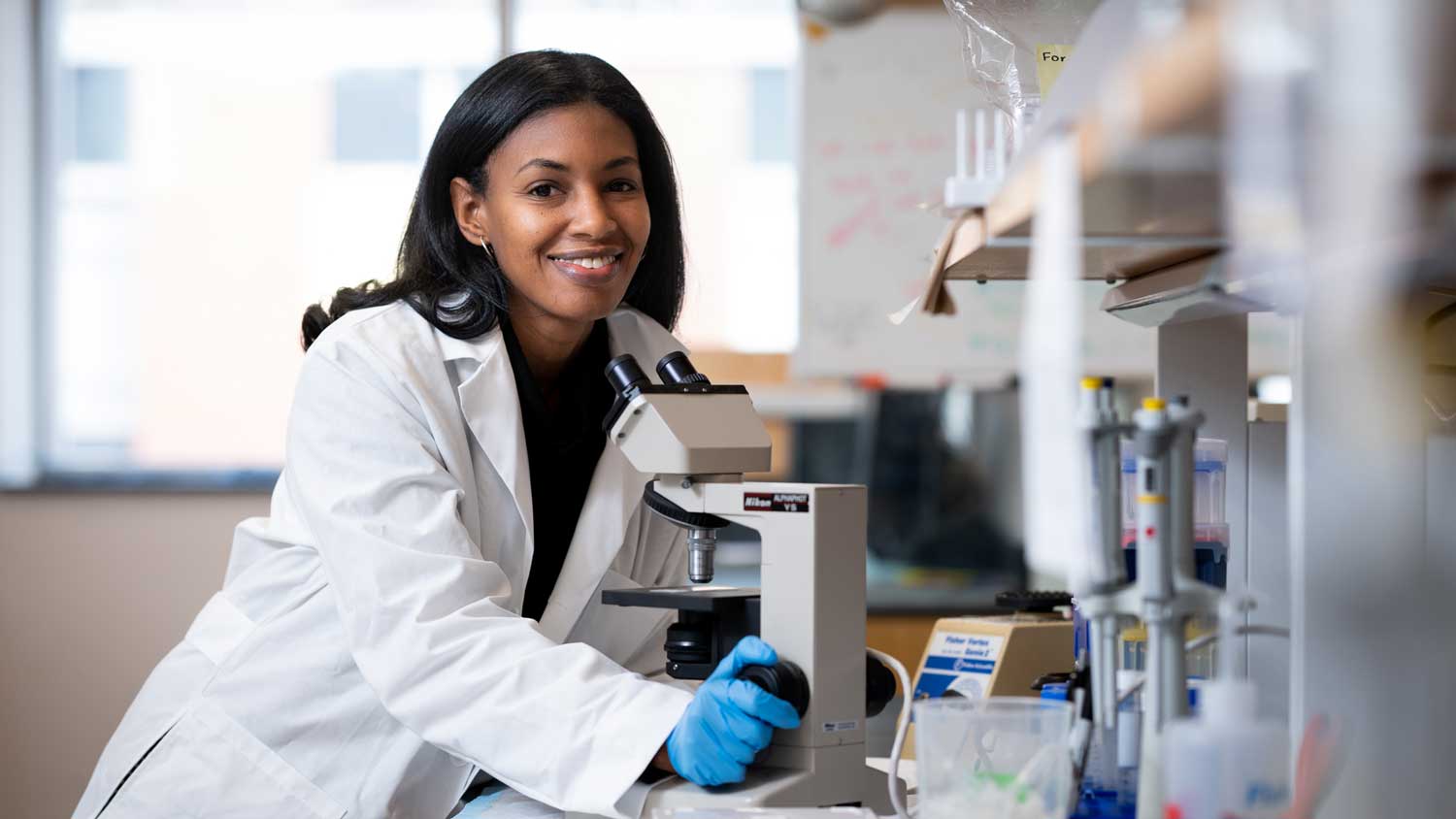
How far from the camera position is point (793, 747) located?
1.17 metres

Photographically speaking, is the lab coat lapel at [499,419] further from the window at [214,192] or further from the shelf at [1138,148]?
the window at [214,192]

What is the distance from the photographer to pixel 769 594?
1188 mm

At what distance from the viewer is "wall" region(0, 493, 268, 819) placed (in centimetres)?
292

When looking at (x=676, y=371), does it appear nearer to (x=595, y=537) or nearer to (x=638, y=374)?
(x=638, y=374)

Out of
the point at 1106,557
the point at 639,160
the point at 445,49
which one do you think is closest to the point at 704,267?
the point at 445,49

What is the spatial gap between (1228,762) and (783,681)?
465 millimetres

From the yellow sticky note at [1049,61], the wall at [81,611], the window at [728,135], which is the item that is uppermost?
the window at [728,135]

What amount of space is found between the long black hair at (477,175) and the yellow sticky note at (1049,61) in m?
0.54

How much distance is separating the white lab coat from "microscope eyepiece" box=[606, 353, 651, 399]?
221mm

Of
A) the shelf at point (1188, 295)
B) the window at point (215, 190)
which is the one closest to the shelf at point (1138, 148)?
the shelf at point (1188, 295)

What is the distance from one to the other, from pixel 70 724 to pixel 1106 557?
2691mm

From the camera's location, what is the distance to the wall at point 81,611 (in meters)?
2.92

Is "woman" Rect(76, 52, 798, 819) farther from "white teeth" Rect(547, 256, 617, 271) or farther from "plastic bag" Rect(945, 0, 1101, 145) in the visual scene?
"plastic bag" Rect(945, 0, 1101, 145)

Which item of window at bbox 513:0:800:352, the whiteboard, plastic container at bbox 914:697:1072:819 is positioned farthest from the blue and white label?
window at bbox 513:0:800:352
